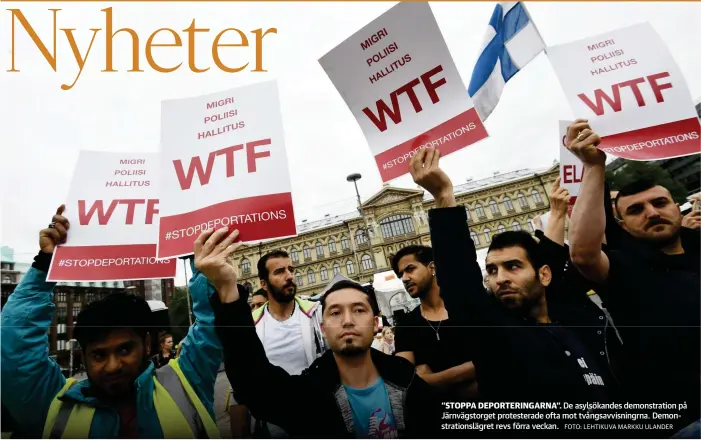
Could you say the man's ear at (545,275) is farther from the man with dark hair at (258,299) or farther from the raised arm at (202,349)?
the raised arm at (202,349)

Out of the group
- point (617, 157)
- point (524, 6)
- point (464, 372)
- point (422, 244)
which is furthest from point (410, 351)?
point (524, 6)

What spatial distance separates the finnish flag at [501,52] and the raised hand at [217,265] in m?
1.47

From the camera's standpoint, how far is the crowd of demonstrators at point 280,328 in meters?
1.59

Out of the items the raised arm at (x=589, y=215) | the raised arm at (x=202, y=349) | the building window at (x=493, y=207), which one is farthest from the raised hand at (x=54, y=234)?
the raised arm at (x=589, y=215)

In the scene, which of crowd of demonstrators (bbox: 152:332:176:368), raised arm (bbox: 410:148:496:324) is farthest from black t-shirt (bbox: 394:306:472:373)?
crowd of demonstrators (bbox: 152:332:176:368)

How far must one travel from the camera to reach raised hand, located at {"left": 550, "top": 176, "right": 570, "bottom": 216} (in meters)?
1.80

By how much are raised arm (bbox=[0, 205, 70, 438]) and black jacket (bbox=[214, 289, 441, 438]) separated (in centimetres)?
89

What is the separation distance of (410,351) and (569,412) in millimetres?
712

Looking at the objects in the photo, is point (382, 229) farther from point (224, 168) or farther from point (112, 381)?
point (112, 381)

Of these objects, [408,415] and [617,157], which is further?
[617,157]

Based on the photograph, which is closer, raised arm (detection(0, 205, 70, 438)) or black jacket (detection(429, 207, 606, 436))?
black jacket (detection(429, 207, 606, 436))

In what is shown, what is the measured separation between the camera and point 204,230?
164 cm

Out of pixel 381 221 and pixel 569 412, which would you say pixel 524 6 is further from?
pixel 569 412

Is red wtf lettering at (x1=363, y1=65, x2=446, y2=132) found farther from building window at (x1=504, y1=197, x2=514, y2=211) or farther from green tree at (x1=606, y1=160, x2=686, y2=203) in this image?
green tree at (x1=606, y1=160, x2=686, y2=203)
